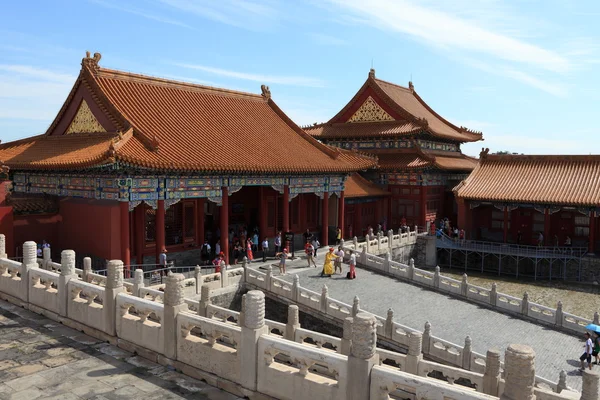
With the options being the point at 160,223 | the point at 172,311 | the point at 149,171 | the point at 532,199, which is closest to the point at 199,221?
the point at 160,223

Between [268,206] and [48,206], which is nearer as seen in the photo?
[48,206]

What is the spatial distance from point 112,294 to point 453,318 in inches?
528

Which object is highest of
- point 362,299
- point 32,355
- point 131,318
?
point 131,318

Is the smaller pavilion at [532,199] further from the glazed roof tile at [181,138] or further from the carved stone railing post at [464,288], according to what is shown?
the carved stone railing post at [464,288]

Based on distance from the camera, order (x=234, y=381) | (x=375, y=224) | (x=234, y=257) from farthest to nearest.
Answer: (x=375, y=224) → (x=234, y=257) → (x=234, y=381)

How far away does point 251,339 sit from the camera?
351 inches

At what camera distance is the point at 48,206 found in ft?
73.2

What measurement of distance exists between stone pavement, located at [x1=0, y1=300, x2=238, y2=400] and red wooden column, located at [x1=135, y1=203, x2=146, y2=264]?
910 centimetres

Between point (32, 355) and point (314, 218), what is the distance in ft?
69.9

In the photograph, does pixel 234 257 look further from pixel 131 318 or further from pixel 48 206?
pixel 131 318

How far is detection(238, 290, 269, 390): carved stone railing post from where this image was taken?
8.84 meters

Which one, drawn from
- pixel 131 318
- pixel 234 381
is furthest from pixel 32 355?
pixel 234 381

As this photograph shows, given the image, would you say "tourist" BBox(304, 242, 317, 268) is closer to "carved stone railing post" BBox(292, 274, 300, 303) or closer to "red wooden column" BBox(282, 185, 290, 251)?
"red wooden column" BBox(282, 185, 290, 251)

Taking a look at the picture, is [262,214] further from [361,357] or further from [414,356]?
[361,357]
